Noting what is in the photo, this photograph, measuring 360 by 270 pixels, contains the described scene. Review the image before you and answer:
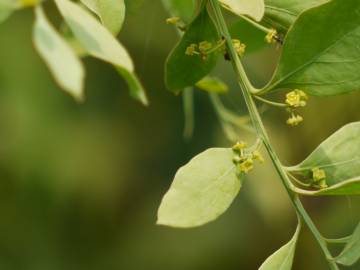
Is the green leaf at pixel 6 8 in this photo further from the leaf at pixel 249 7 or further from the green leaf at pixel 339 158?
the green leaf at pixel 339 158

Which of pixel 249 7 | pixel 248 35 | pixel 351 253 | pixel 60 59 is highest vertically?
pixel 60 59

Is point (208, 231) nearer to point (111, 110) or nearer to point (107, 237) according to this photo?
point (107, 237)

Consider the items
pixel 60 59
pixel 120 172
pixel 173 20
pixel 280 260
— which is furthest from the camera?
pixel 120 172

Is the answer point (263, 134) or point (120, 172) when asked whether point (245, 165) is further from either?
point (120, 172)

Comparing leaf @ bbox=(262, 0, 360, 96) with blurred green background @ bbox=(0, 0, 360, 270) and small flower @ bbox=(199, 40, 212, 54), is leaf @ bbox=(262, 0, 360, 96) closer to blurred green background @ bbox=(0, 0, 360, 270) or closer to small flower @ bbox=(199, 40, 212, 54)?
small flower @ bbox=(199, 40, 212, 54)

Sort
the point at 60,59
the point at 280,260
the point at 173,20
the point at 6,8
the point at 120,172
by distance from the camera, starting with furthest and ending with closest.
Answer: the point at 120,172, the point at 173,20, the point at 280,260, the point at 6,8, the point at 60,59

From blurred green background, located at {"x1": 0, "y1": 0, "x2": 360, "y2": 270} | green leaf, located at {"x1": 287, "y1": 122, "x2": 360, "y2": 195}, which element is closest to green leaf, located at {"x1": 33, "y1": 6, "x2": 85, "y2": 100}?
green leaf, located at {"x1": 287, "y1": 122, "x2": 360, "y2": 195}

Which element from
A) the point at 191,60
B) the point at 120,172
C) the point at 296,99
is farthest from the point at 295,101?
the point at 120,172
